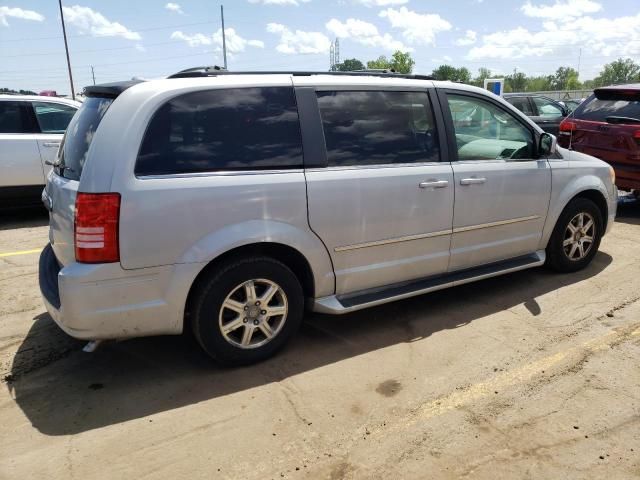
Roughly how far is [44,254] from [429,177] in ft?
9.04

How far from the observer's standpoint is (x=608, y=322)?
4066 millimetres

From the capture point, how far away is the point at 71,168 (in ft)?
10.6

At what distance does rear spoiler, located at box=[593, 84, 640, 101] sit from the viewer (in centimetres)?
738

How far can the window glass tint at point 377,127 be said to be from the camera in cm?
355

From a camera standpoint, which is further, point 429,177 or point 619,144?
point 619,144

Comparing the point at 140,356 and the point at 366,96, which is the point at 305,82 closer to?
the point at 366,96

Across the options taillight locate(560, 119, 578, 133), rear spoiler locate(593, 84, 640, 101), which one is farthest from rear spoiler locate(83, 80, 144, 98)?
rear spoiler locate(593, 84, 640, 101)

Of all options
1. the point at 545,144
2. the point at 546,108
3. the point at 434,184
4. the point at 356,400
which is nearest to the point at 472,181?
the point at 434,184

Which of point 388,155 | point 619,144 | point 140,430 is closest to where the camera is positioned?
point 140,430

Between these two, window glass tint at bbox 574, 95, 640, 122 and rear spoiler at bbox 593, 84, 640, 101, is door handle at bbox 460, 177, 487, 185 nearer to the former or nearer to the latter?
window glass tint at bbox 574, 95, 640, 122

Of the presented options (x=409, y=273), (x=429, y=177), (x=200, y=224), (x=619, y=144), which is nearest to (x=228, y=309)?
(x=200, y=224)

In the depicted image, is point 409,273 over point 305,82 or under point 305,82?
under

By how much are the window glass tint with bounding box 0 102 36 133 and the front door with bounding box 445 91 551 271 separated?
5.92 meters

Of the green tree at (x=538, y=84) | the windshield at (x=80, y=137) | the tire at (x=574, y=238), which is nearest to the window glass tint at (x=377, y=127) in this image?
the windshield at (x=80, y=137)
